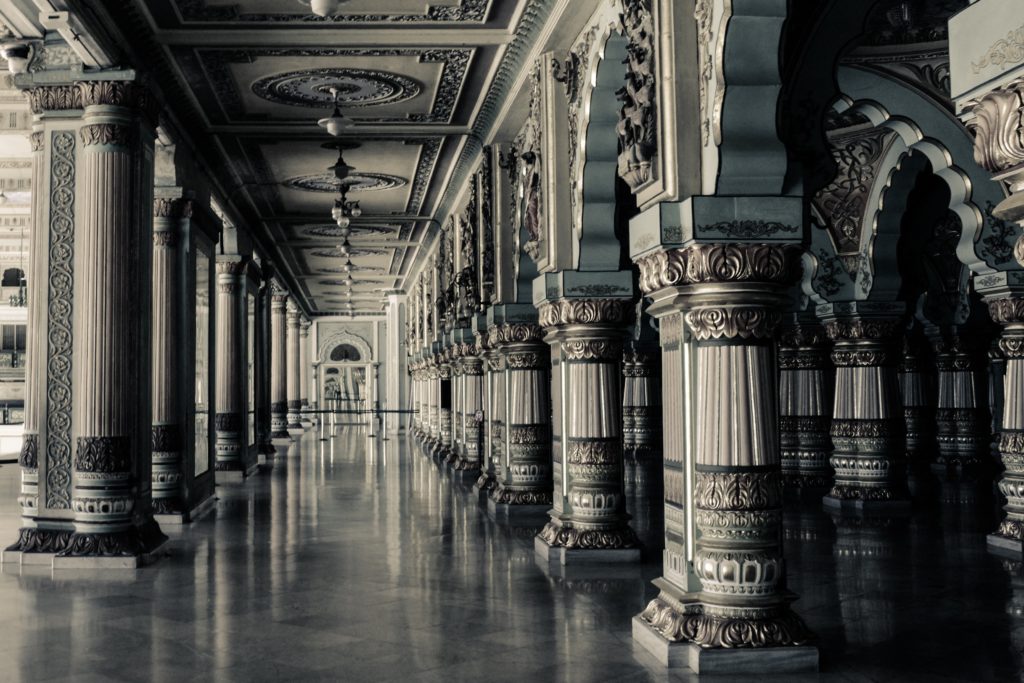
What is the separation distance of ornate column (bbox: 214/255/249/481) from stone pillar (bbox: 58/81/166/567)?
818 cm

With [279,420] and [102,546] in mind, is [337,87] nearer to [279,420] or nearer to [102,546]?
[102,546]

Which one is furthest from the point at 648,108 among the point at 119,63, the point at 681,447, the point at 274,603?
the point at 119,63

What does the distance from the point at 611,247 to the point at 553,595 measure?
279 centimetres

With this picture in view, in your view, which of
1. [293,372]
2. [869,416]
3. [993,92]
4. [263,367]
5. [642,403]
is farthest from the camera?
[293,372]

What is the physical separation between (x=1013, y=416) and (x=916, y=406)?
827cm

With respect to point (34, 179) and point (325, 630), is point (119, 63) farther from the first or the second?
point (325, 630)

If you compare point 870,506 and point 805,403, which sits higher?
point 805,403

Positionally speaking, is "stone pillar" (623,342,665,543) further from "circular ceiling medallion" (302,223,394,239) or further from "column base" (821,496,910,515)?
"column base" (821,496,910,515)

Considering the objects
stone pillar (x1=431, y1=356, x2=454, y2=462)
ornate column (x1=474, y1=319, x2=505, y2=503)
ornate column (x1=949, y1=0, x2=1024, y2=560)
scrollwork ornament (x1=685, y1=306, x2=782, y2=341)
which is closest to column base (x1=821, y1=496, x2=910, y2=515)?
ornate column (x1=474, y1=319, x2=505, y2=503)

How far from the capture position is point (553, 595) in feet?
23.6

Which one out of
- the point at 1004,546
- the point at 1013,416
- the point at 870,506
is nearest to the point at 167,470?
the point at 870,506

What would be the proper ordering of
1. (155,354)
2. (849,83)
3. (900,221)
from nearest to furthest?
1. (849,83)
2. (155,354)
3. (900,221)

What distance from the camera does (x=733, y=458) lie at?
5.41 metres

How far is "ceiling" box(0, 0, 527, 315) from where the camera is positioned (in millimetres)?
8703
